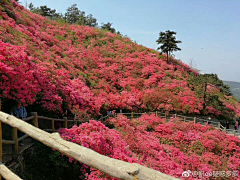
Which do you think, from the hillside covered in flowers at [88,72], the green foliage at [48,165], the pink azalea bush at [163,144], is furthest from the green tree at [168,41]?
the green foliage at [48,165]

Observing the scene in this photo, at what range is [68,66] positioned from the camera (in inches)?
618

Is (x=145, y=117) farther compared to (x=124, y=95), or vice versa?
(x=124, y=95)

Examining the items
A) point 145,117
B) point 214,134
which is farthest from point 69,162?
point 214,134

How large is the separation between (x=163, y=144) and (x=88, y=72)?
11.6 meters

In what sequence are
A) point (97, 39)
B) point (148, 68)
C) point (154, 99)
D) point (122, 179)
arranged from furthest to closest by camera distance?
point (97, 39) < point (148, 68) < point (154, 99) < point (122, 179)

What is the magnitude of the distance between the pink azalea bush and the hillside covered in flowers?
241 cm

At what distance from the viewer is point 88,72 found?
63.2 feet

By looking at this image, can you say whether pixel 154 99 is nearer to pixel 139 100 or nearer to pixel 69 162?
pixel 139 100

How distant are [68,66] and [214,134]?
1345 cm

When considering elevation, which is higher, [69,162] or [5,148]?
[5,148]

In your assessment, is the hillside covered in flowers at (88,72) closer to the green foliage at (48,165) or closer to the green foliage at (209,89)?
the green foliage at (209,89)

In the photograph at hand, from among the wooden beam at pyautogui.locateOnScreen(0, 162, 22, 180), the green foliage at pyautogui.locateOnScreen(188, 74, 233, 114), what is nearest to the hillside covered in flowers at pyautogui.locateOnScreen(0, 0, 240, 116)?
the green foliage at pyautogui.locateOnScreen(188, 74, 233, 114)

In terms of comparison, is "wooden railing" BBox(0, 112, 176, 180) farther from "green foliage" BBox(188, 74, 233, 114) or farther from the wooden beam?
"green foliage" BBox(188, 74, 233, 114)

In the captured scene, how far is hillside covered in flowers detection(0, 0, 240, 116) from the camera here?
816 centimetres
